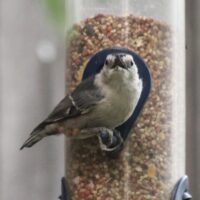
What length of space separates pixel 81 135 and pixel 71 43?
0.27 meters

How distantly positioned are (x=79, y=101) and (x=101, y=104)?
0.22ft

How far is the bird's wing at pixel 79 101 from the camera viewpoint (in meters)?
2.34

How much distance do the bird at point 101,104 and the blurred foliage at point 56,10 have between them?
32 cm

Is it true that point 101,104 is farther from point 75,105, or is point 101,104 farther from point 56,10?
point 56,10

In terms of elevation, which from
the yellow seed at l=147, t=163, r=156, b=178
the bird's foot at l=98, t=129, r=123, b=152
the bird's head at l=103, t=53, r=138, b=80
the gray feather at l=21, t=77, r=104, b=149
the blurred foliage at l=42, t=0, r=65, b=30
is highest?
the blurred foliage at l=42, t=0, r=65, b=30

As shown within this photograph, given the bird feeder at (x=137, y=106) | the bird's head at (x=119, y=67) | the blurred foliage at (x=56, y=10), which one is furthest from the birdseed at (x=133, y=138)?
the blurred foliage at (x=56, y=10)

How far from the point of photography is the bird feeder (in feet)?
7.90

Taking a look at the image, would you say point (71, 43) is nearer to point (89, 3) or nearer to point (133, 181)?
point (89, 3)

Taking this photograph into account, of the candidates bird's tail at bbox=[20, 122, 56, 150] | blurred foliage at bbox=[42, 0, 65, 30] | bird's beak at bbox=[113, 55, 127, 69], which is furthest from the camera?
bird's tail at bbox=[20, 122, 56, 150]

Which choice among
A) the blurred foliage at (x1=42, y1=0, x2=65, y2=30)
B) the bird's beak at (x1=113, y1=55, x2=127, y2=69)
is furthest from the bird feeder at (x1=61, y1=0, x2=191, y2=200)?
the blurred foliage at (x1=42, y1=0, x2=65, y2=30)

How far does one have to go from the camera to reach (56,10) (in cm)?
199

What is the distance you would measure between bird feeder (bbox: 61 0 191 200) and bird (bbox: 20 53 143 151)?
0.04m

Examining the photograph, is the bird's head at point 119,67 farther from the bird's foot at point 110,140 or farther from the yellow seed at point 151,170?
the yellow seed at point 151,170

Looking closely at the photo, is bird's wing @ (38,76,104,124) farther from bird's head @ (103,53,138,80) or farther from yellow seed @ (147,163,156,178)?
yellow seed @ (147,163,156,178)
